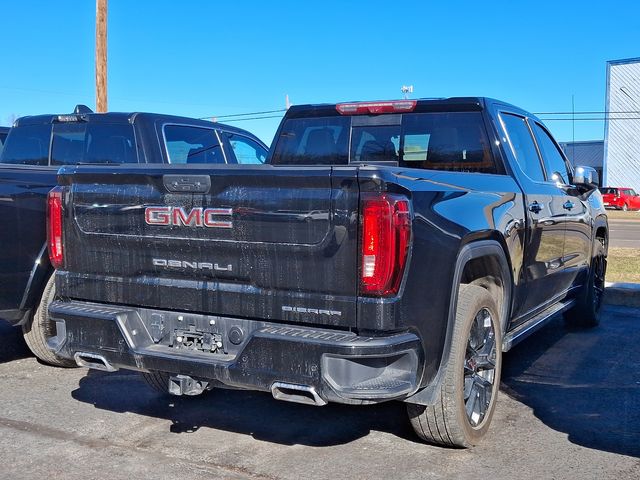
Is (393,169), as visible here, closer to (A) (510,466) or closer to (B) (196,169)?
(B) (196,169)

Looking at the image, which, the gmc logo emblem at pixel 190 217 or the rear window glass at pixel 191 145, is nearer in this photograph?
the gmc logo emblem at pixel 190 217

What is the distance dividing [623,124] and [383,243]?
147 ft

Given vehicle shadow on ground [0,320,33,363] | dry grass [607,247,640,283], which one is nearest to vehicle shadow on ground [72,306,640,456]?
vehicle shadow on ground [0,320,33,363]

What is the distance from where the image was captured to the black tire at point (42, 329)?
17.4ft

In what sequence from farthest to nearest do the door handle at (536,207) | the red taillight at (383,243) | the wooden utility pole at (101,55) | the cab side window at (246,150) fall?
the wooden utility pole at (101,55) → the cab side window at (246,150) → the door handle at (536,207) → the red taillight at (383,243)

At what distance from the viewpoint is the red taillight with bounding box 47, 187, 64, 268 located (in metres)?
3.96

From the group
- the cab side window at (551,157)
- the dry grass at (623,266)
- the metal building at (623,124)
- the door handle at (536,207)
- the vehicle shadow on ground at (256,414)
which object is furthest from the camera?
the metal building at (623,124)

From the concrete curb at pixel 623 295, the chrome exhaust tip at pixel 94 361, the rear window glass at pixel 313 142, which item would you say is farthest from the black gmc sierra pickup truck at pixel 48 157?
the concrete curb at pixel 623 295

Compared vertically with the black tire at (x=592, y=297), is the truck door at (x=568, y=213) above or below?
above

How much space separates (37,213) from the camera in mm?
5188

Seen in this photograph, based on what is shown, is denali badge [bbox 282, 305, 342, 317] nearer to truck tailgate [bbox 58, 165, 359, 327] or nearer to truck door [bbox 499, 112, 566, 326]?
truck tailgate [bbox 58, 165, 359, 327]

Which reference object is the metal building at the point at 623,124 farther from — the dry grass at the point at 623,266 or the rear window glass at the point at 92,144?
the rear window glass at the point at 92,144

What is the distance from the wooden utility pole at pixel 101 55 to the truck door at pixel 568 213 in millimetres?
9026

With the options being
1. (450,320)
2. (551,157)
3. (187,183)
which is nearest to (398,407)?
(450,320)
